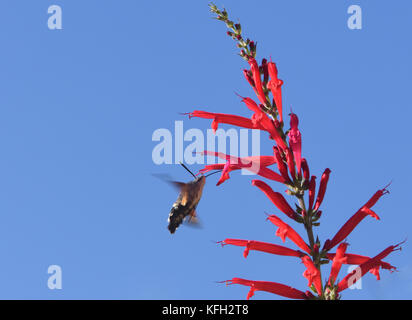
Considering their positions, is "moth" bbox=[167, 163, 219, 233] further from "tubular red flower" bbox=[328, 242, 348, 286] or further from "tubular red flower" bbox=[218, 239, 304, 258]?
"tubular red flower" bbox=[328, 242, 348, 286]

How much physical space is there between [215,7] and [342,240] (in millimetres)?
4008

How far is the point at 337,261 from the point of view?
8680 mm

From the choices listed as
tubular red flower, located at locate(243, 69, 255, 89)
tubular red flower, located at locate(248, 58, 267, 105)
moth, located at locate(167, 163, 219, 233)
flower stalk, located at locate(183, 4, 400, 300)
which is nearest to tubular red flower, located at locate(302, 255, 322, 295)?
flower stalk, located at locate(183, 4, 400, 300)

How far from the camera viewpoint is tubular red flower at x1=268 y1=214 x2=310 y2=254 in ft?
30.2

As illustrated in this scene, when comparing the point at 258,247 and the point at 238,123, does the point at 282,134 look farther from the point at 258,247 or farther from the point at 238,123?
the point at 258,247

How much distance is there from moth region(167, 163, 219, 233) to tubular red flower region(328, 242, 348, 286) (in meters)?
2.39

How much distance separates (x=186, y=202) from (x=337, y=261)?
2.64m

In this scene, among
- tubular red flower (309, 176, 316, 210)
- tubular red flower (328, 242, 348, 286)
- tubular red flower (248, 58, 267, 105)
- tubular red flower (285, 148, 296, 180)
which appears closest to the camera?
tubular red flower (328, 242, 348, 286)

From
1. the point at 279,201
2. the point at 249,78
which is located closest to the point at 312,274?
the point at 279,201

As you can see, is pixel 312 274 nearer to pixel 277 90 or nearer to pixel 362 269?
pixel 362 269

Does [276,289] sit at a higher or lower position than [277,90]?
lower
